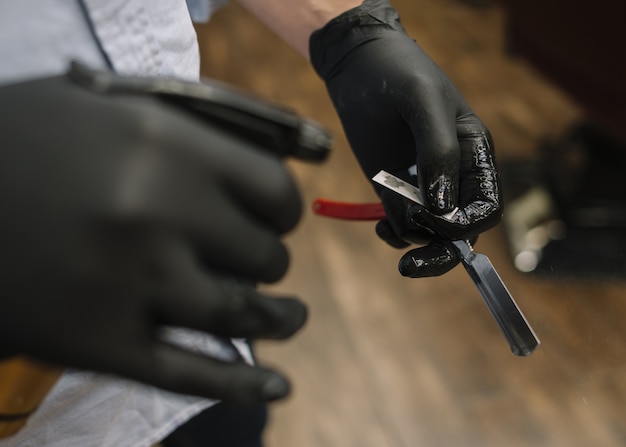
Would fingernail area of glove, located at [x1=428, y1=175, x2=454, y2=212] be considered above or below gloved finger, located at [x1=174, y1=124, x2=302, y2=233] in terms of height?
below

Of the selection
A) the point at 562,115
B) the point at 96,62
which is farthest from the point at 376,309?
the point at 96,62

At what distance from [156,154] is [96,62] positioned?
20cm

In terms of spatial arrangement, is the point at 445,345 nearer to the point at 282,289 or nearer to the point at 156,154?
the point at 282,289

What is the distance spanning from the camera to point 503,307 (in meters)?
0.51

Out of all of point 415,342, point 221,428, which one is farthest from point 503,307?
point 415,342

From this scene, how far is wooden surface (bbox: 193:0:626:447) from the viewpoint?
42.4 inches

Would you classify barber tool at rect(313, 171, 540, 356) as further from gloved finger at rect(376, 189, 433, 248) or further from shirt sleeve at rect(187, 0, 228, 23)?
shirt sleeve at rect(187, 0, 228, 23)

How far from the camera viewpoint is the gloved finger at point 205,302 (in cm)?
32

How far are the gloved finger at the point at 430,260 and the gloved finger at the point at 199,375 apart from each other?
217 mm

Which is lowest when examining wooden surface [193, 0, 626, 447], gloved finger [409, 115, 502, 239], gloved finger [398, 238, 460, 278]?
wooden surface [193, 0, 626, 447]

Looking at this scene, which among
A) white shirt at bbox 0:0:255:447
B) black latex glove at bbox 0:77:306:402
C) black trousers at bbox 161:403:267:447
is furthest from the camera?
black trousers at bbox 161:403:267:447

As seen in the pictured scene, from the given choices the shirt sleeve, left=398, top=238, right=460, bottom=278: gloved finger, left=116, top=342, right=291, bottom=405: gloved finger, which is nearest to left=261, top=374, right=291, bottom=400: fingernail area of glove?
left=116, top=342, right=291, bottom=405: gloved finger

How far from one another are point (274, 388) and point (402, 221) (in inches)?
10.7

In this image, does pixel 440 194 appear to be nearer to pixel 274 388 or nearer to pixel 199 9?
pixel 274 388
